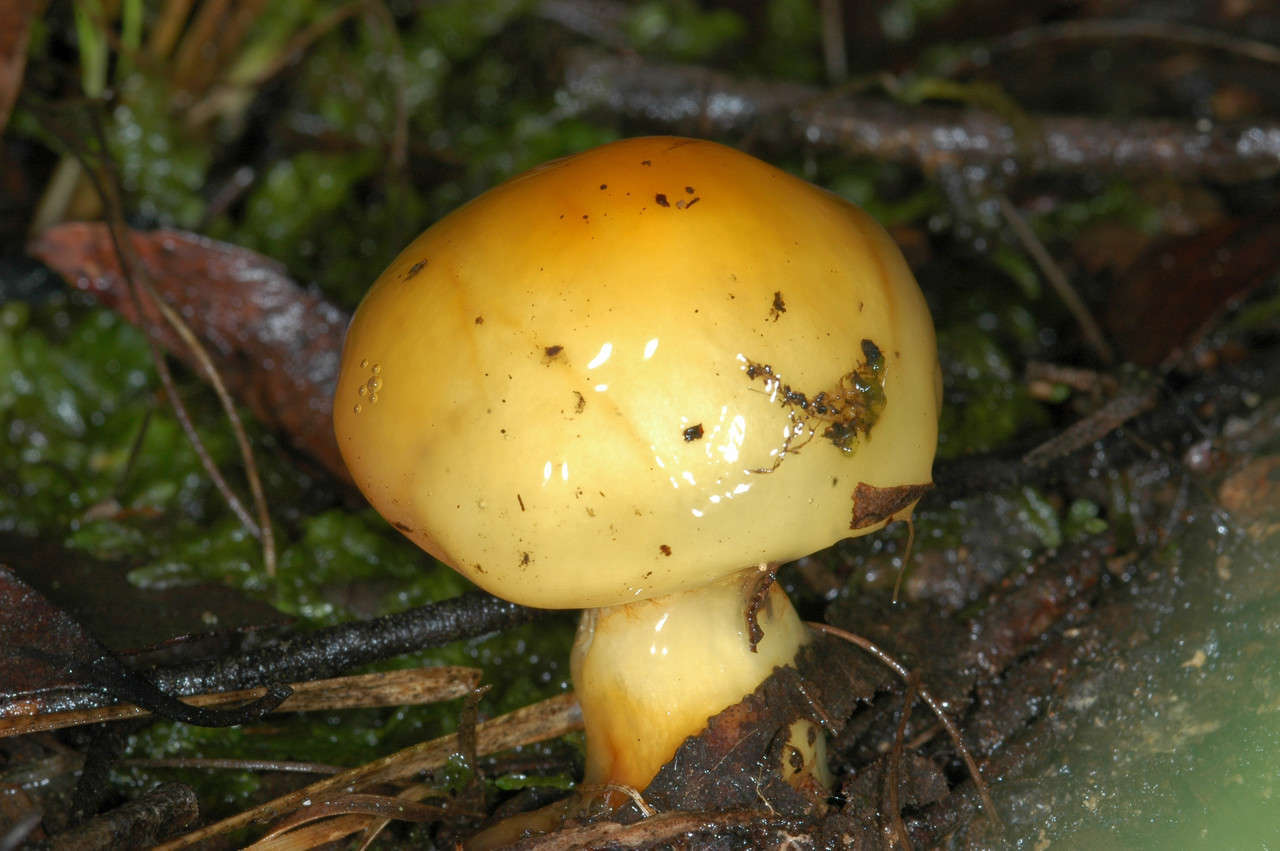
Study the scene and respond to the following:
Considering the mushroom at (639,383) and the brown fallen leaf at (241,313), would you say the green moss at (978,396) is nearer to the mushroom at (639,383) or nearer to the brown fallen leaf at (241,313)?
the mushroom at (639,383)

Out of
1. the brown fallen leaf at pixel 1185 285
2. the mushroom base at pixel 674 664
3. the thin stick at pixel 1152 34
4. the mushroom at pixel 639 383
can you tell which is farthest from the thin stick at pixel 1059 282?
the mushroom base at pixel 674 664

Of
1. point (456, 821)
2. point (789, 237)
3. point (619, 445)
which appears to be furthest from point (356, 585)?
point (789, 237)

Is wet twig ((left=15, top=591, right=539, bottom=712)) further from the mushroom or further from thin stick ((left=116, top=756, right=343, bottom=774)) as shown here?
the mushroom

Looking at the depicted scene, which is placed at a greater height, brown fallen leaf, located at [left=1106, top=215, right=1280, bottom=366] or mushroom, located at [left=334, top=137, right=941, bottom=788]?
mushroom, located at [left=334, top=137, right=941, bottom=788]

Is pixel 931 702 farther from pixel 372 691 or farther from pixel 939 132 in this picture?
pixel 939 132

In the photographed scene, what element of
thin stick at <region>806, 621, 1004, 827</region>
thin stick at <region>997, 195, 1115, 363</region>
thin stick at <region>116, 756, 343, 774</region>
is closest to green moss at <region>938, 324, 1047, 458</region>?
thin stick at <region>997, 195, 1115, 363</region>

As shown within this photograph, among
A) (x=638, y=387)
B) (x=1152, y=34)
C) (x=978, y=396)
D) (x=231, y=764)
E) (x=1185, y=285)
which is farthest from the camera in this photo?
(x=1152, y=34)

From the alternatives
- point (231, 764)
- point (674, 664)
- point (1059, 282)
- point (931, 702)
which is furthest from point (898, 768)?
point (1059, 282)

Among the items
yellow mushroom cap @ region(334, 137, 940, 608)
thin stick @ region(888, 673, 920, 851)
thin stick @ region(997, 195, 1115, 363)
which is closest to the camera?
yellow mushroom cap @ region(334, 137, 940, 608)
